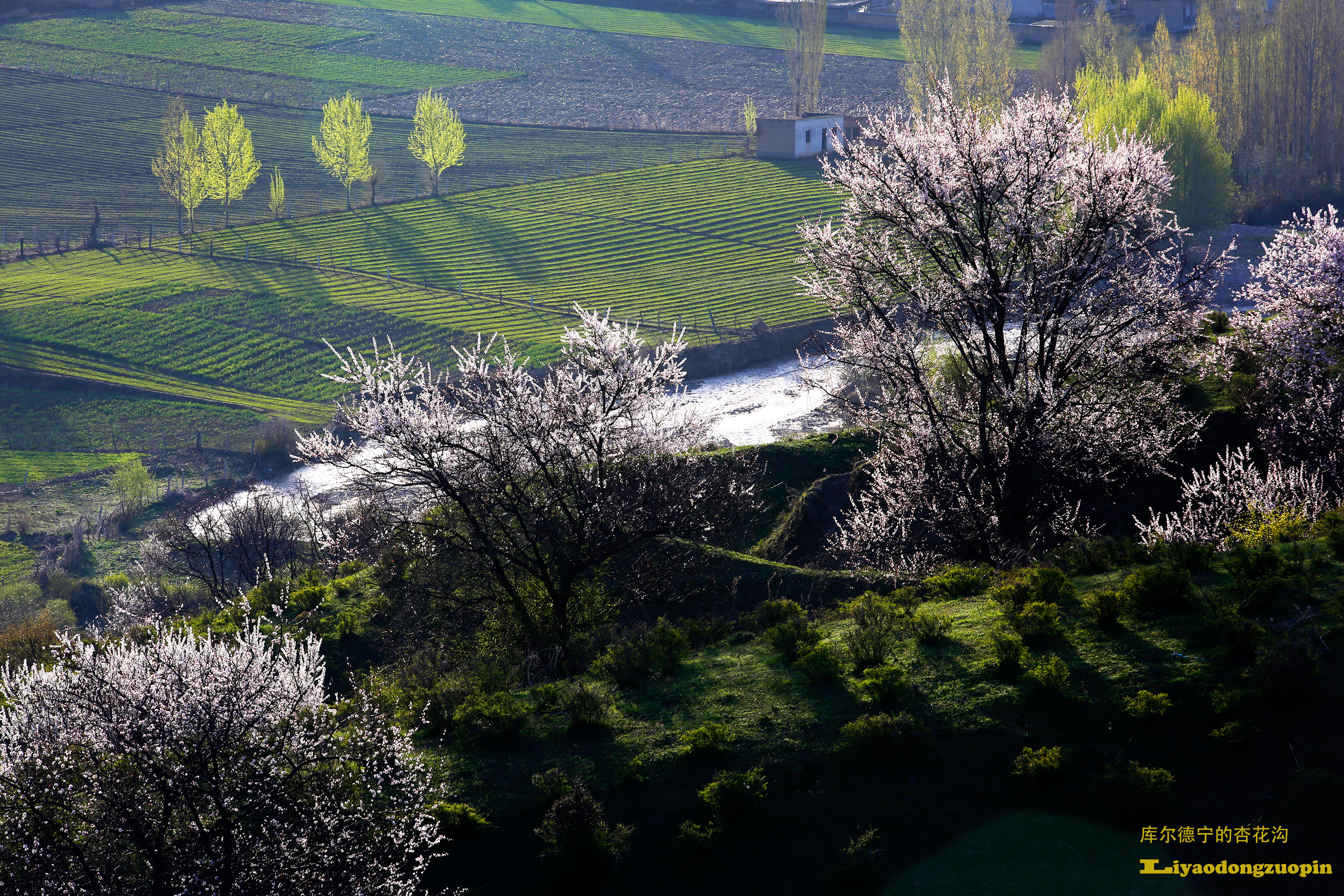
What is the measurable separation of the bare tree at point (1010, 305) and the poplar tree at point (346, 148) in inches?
2837

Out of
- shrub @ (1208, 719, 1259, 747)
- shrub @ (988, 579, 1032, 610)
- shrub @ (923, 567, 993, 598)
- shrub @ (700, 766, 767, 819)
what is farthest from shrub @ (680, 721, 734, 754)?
shrub @ (923, 567, 993, 598)

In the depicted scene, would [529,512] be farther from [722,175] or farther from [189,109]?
[189,109]

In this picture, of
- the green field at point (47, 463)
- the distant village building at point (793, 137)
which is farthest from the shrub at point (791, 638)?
the distant village building at point (793, 137)

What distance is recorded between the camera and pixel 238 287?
6706 cm

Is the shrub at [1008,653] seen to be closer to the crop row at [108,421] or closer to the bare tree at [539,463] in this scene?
the bare tree at [539,463]

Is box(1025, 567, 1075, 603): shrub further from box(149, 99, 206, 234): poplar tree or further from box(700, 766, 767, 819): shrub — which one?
box(149, 99, 206, 234): poplar tree

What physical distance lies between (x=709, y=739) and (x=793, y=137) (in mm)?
80213

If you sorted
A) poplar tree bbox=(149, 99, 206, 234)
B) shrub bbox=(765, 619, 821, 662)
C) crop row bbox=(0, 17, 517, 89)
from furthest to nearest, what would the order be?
crop row bbox=(0, 17, 517, 89) → poplar tree bbox=(149, 99, 206, 234) → shrub bbox=(765, 619, 821, 662)

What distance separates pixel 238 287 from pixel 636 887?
65.3 m

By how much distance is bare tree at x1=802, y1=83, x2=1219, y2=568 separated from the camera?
16.3m

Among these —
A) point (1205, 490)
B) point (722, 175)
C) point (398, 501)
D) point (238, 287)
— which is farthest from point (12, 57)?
point (1205, 490)

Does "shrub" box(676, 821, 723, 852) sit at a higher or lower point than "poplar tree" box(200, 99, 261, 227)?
lower

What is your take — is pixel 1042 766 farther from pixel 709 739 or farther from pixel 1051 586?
pixel 1051 586

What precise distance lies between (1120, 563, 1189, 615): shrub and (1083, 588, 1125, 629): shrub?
22 cm
